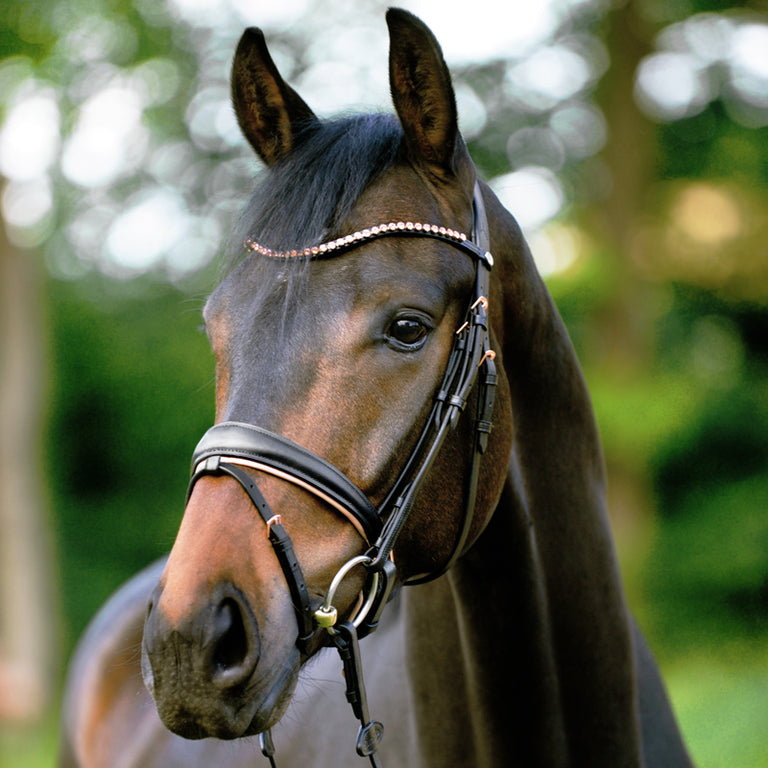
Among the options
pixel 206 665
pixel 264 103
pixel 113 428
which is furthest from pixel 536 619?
pixel 113 428

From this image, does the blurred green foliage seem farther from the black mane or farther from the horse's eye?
the horse's eye

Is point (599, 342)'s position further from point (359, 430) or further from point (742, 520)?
point (359, 430)

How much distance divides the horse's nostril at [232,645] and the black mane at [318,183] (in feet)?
2.77

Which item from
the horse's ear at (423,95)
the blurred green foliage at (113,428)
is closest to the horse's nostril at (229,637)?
the horse's ear at (423,95)

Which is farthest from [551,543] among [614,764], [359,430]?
[359,430]

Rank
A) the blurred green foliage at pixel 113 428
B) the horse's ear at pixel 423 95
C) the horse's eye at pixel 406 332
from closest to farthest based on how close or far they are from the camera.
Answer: the horse's eye at pixel 406 332 → the horse's ear at pixel 423 95 → the blurred green foliage at pixel 113 428

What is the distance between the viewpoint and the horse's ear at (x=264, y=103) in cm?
221

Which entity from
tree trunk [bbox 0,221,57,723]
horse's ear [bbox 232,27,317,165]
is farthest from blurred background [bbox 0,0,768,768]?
horse's ear [bbox 232,27,317,165]

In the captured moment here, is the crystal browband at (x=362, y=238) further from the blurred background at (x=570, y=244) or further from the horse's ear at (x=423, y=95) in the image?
the blurred background at (x=570, y=244)

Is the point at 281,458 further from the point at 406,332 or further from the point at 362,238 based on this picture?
the point at 362,238

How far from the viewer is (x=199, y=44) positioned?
33.1ft

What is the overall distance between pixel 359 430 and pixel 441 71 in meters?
0.93

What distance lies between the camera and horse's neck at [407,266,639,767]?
214 cm

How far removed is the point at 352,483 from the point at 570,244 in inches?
348
